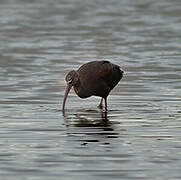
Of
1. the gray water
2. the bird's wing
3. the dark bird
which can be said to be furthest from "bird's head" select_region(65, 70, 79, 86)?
the bird's wing

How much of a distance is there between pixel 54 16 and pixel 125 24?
391 centimetres

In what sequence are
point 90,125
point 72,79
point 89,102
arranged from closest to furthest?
point 90,125 < point 72,79 < point 89,102

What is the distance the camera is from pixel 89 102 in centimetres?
1700

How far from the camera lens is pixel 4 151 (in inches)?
471

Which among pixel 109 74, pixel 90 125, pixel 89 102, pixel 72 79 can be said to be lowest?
pixel 89 102

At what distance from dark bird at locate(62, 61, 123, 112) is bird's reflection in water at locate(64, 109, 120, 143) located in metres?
0.38

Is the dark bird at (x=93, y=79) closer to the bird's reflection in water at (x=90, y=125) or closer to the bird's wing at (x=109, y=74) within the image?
the bird's wing at (x=109, y=74)

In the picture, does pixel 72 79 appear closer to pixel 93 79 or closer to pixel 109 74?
pixel 93 79

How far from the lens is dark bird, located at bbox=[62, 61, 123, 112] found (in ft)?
52.0

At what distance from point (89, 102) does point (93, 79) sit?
96 centimetres

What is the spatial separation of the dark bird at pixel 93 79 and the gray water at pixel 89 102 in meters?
0.31

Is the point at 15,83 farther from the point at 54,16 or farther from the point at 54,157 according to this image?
the point at 54,16

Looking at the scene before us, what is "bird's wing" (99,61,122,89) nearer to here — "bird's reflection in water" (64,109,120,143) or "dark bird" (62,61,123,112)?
"dark bird" (62,61,123,112)

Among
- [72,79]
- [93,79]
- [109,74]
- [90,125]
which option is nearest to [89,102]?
[109,74]
